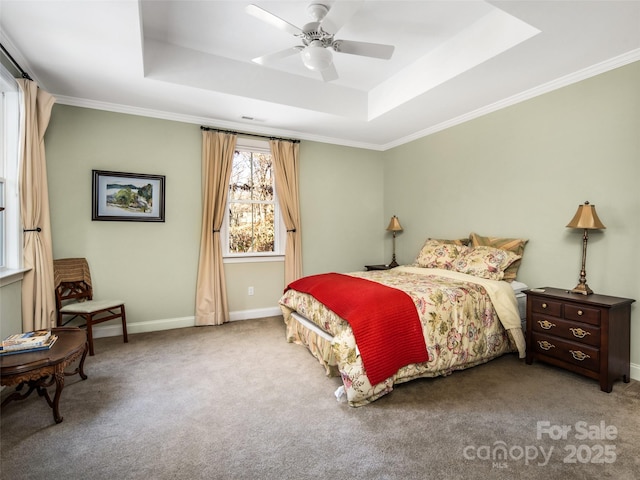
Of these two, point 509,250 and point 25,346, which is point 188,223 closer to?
point 25,346

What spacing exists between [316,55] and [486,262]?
2567 millimetres

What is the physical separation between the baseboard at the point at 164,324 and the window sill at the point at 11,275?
114cm

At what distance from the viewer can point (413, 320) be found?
250 cm

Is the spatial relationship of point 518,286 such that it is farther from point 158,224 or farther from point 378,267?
point 158,224

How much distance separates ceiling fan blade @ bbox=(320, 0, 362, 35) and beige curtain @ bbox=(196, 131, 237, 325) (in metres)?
2.41

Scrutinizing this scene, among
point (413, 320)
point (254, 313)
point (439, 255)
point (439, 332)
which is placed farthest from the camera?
point (254, 313)

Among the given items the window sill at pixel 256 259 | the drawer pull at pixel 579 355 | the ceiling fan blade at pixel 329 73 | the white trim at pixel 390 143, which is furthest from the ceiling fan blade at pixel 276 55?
the drawer pull at pixel 579 355

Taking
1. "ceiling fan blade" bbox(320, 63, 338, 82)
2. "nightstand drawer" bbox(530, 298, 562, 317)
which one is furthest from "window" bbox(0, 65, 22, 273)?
"nightstand drawer" bbox(530, 298, 562, 317)

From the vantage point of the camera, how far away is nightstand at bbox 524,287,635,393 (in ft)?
7.95

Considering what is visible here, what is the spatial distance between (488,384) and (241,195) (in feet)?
11.8

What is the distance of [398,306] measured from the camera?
2.50m

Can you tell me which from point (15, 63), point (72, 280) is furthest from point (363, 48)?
point (72, 280)

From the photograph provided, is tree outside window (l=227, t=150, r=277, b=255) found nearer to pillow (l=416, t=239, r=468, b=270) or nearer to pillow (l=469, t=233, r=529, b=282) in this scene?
pillow (l=416, t=239, r=468, b=270)

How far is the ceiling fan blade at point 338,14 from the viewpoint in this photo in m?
1.97
